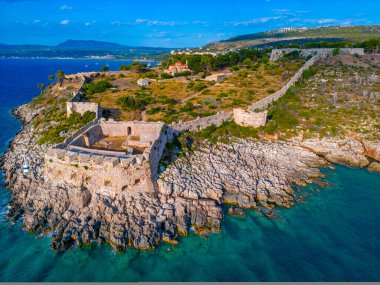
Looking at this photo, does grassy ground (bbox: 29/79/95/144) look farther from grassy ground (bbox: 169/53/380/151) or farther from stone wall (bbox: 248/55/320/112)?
stone wall (bbox: 248/55/320/112)

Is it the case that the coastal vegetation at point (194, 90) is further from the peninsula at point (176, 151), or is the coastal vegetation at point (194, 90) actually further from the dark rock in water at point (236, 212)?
the dark rock in water at point (236, 212)

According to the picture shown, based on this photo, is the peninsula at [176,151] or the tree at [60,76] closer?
the peninsula at [176,151]

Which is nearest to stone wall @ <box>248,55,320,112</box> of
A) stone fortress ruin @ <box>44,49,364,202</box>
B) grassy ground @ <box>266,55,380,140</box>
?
grassy ground @ <box>266,55,380,140</box>

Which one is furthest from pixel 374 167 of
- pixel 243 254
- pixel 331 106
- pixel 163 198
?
pixel 163 198

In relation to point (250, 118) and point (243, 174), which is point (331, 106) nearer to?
point (250, 118)

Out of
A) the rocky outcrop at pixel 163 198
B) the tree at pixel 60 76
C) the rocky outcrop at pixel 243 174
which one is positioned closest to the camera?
the rocky outcrop at pixel 163 198

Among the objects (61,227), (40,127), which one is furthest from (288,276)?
(40,127)

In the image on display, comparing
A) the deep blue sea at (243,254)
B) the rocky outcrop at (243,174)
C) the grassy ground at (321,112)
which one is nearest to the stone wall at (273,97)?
the grassy ground at (321,112)
